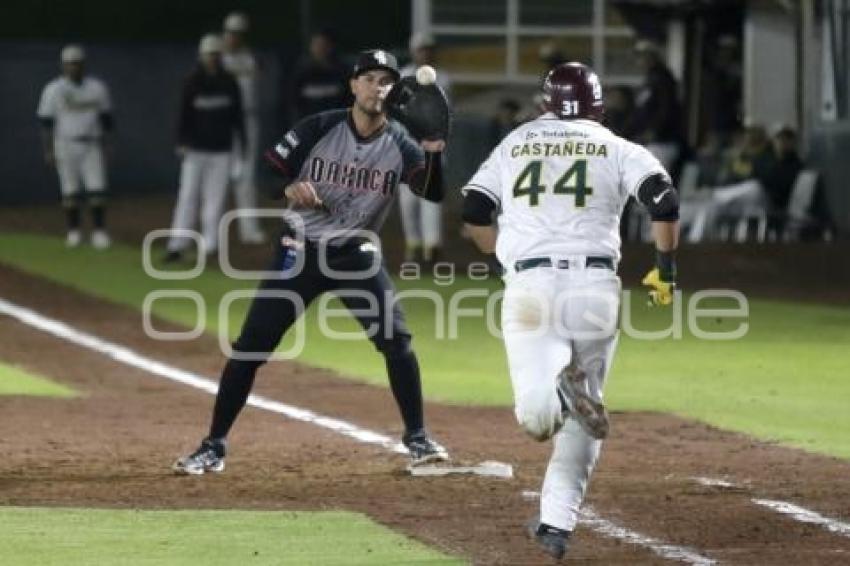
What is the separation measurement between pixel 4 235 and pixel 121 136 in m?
6.57

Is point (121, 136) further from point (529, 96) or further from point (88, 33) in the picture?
point (529, 96)

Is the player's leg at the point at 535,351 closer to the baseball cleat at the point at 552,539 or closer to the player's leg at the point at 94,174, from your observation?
the baseball cleat at the point at 552,539

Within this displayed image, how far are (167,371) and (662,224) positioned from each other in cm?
789

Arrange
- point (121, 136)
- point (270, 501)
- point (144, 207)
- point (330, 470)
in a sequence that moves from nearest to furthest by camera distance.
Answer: point (270, 501), point (330, 470), point (144, 207), point (121, 136)

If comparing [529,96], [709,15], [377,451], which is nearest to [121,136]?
[529,96]

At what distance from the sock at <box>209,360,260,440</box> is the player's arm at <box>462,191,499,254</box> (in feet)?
6.81

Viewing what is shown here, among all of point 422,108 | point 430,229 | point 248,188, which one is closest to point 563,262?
point 422,108

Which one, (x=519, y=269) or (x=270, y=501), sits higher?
(x=519, y=269)

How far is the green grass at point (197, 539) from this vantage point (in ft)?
30.4

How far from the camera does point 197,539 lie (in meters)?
9.72

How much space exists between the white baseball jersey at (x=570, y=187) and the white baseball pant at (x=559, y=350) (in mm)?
100

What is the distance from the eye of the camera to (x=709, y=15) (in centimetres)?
2988

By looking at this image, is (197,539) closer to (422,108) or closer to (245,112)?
(422,108)

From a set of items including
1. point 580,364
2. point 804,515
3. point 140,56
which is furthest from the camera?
point 140,56
